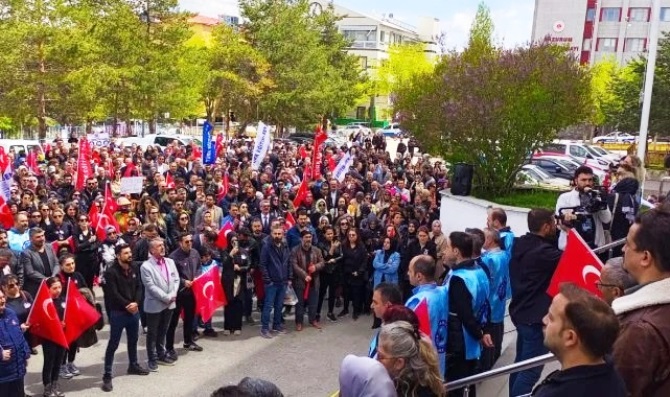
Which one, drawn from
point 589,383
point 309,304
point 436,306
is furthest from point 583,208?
point 589,383

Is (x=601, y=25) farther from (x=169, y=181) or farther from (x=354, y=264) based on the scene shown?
(x=354, y=264)

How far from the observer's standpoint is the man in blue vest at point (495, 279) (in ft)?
21.7

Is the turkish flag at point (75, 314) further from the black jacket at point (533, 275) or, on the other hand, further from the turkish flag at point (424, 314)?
the black jacket at point (533, 275)

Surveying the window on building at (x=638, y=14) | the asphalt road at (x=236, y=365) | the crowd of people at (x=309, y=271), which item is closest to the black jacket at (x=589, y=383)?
the crowd of people at (x=309, y=271)

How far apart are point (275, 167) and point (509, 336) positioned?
545 inches

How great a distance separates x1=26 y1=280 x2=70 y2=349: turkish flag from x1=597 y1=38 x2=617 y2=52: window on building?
250ft

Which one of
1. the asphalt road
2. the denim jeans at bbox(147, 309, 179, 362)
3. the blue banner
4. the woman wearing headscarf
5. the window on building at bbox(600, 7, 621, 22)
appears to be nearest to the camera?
the asphalt road

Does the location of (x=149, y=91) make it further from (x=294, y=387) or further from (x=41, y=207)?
(x=294, y=387)

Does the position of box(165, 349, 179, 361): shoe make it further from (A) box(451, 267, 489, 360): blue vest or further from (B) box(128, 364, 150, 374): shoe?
(A) box(451, 267, 489, 360): blue vest

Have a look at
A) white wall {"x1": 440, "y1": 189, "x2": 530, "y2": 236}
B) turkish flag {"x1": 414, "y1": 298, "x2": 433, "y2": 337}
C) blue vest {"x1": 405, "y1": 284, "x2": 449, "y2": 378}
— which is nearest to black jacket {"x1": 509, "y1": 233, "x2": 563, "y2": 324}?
blue vest {"x1": 405, "y1": 284, "x2": 449, "y2": 378}

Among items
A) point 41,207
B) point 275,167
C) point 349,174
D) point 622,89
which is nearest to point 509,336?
point 41,207

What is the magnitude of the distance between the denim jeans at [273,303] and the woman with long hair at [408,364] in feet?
19.9

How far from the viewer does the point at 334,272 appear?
34.9ft

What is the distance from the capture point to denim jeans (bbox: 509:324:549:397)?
5.65 meters
